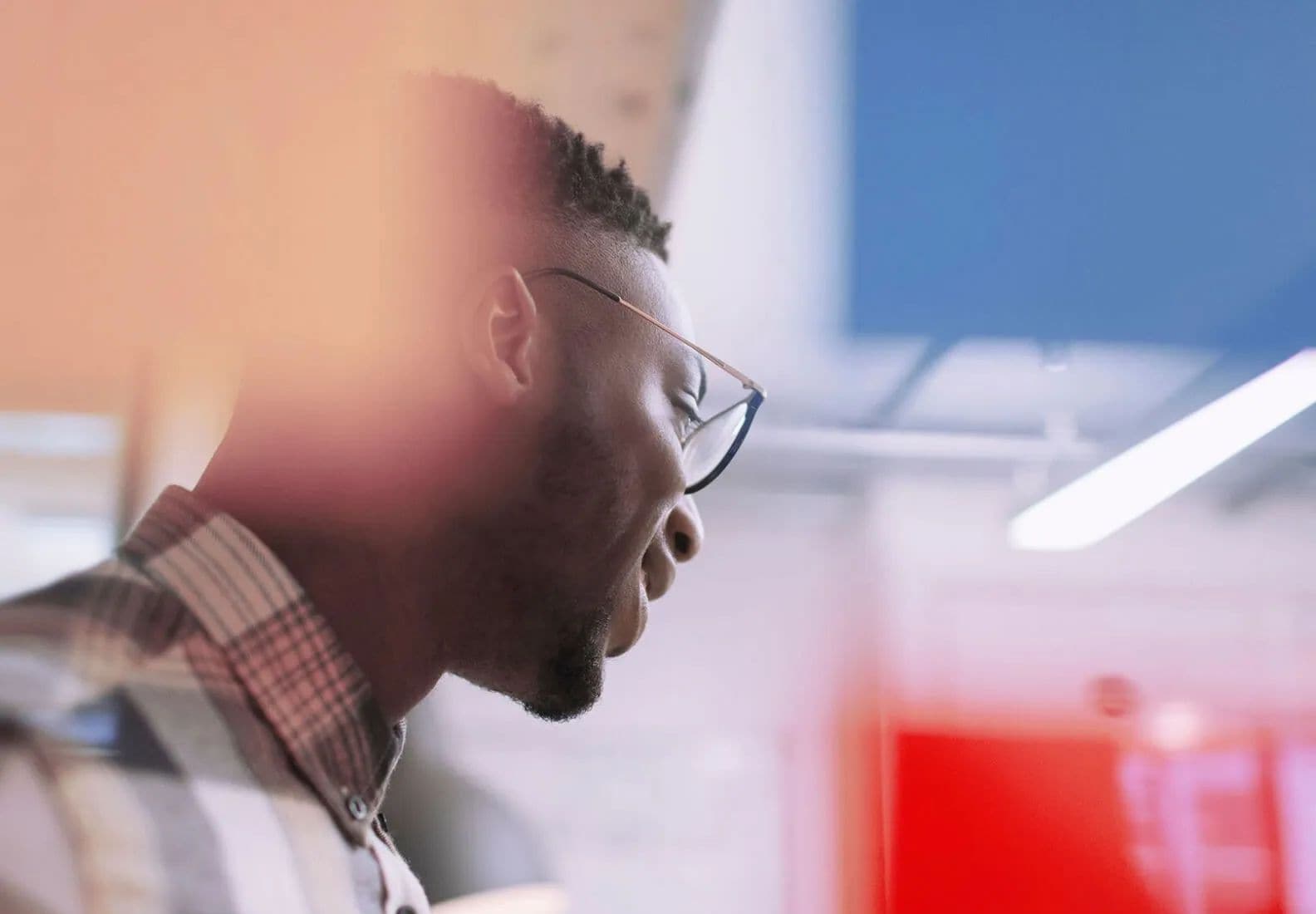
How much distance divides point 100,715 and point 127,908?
78mm

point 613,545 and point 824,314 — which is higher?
point 824,314

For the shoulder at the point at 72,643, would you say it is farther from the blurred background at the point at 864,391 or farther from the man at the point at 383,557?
the blurred background at the point at 864,391

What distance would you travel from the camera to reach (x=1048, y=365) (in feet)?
6.24

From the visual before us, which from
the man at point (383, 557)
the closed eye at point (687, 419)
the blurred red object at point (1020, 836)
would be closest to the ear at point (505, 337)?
the man at point (383, 557)

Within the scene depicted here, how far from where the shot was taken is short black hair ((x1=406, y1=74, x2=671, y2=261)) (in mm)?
687

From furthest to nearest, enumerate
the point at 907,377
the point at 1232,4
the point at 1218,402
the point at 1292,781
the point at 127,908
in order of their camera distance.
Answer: the point at 907,377, the point at 1292,781, the point at 1218,402, the point at 1232,4, the point at 127,908

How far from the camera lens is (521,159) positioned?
71 centimetres

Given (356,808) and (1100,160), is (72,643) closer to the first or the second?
(356,808)

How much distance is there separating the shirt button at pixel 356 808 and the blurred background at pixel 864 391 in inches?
11.4

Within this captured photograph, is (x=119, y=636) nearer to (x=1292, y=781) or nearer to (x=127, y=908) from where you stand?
(x=127, y=908)

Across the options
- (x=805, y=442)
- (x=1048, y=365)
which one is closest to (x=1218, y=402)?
(x=1048, y=365)

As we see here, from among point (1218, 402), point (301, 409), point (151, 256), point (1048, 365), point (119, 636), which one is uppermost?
point (1048, 365)

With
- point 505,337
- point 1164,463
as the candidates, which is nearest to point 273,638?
point 505,337

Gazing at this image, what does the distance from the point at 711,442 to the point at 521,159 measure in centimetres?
25
